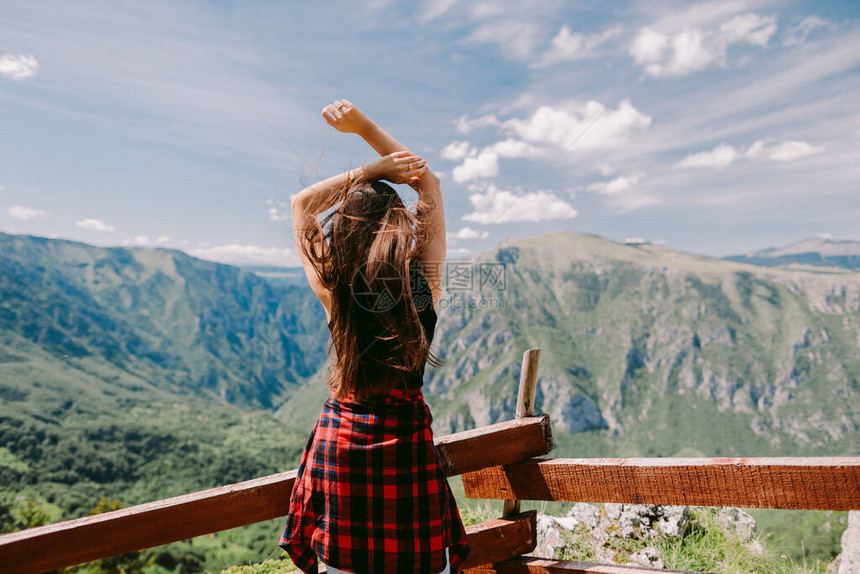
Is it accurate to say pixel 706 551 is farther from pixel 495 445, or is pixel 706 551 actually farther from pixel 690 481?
pixel 495 445

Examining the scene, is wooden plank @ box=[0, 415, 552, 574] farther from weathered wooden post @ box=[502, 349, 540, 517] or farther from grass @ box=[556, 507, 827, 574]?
grass @ box=[556, 507, 827, 574]

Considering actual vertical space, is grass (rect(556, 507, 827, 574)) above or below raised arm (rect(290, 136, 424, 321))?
below

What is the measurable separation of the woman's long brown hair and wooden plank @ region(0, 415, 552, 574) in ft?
3.63

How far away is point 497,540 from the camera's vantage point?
3.28m

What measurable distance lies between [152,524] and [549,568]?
2.34m

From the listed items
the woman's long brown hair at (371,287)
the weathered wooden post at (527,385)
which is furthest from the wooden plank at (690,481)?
the woman's long brown hair at (371,287)

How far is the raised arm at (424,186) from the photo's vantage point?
213cm

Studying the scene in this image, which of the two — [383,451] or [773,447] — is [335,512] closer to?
[383,451]

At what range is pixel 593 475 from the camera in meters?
2.92

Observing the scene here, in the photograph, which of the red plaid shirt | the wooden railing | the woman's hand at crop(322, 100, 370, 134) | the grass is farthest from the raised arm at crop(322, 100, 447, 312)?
the grass

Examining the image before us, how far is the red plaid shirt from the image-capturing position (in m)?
2.07

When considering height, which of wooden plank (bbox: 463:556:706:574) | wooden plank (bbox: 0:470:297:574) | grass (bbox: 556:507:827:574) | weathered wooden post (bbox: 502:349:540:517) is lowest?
grass (bbox: 556:507:827:574)

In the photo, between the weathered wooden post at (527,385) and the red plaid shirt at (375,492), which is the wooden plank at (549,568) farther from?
the red plaid shirt at (375,492)

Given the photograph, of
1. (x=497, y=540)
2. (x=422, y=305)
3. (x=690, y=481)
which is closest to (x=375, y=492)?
(x=422, y=305)
